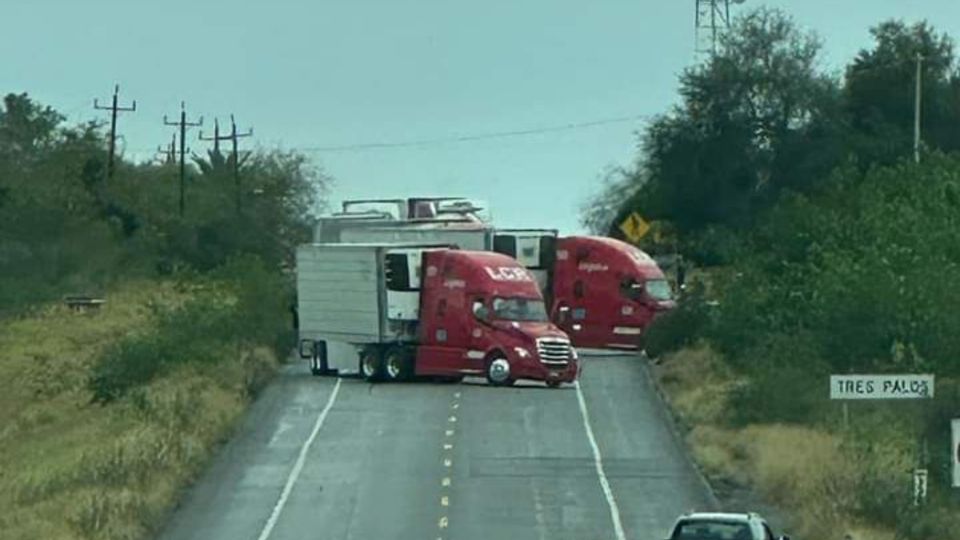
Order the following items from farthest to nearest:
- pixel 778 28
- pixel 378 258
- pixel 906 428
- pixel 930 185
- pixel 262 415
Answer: pixel 778 28 < pixel 930 185 < pixel 378 258 < pixel 262 415 < pixel 906 428

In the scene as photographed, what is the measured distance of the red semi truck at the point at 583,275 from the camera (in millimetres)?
74375

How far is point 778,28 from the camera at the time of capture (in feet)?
324

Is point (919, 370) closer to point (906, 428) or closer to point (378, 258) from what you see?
point (906, 428)

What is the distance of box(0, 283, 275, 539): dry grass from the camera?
4275 cm

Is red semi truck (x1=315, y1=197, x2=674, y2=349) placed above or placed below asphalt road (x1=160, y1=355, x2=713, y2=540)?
above

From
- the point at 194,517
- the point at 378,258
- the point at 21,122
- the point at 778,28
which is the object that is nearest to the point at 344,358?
the point at 378,258

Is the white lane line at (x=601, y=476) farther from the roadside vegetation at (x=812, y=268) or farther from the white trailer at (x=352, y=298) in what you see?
the white trailer at (x=352, y=298)

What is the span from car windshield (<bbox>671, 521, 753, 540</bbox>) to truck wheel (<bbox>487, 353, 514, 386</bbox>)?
32856 mm

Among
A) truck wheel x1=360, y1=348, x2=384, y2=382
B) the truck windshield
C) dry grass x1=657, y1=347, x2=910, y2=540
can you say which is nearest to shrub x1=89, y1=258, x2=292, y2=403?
truck wheel x1=360, y1=348, x2=384, y2=382

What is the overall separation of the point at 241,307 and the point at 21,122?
7649cm

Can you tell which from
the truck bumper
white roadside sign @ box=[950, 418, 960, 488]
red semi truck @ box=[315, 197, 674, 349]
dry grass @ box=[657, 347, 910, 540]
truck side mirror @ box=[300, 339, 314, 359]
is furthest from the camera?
red semi truck @ box=[315, 197, 674, 349]

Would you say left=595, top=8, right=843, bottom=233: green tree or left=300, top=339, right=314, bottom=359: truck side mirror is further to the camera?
left=595, top=8, right=843, bottom=233: green tree

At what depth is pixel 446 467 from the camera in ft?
164

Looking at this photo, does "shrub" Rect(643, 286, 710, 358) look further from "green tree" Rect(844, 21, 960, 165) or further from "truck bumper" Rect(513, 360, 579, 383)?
"green tree" Rect(844, 21, 960, 165)
